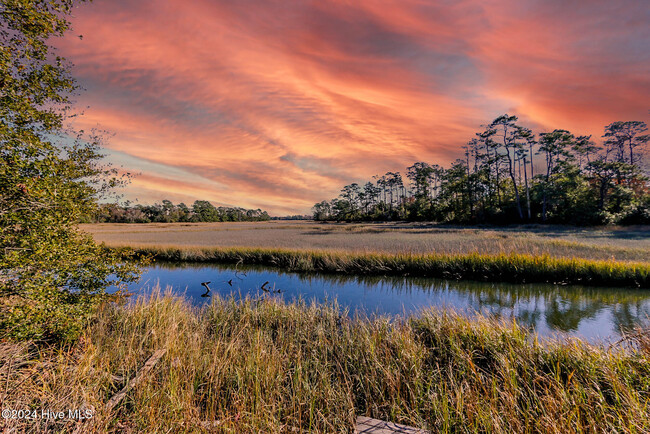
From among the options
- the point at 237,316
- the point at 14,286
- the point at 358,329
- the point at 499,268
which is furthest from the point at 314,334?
the point at 499,268

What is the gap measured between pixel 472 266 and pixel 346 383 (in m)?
12.6

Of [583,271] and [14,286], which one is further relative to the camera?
[583,271]

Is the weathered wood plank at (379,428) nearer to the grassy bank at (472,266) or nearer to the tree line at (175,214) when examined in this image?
the grassy bank at (472,266)

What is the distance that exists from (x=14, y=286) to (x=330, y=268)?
1369 cm

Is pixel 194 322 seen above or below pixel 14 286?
below

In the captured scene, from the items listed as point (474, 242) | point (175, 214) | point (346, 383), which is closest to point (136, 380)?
point (346, 383)

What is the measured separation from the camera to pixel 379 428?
10.4 ft

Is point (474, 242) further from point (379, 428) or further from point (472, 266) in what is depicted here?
point (379, 428)

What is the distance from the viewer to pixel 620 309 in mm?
8758

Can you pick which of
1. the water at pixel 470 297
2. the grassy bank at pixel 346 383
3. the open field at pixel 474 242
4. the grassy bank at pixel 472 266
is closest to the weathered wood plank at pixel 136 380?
the grassy bank at pixel 346 383

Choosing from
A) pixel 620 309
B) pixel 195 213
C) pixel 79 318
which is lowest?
pixel 620 309

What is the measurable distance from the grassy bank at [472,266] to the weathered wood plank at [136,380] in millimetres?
12425

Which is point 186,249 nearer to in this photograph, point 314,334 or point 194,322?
point 194,322

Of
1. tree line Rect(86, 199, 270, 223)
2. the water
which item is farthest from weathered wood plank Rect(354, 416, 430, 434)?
tree line Rect(86, 199, 270, 223)
